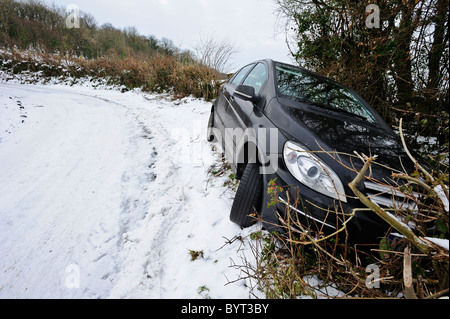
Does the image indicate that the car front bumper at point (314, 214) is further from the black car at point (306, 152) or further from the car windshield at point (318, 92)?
the car windshield at point (318, 92)

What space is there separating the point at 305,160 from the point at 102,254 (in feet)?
6.58

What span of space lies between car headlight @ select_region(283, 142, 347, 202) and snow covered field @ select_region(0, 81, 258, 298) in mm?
896

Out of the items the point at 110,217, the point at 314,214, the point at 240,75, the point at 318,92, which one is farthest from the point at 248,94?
the point at 110,217

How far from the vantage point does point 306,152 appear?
1.54 meters

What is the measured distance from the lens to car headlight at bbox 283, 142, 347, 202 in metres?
1.41

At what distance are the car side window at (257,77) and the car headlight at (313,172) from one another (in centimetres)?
119

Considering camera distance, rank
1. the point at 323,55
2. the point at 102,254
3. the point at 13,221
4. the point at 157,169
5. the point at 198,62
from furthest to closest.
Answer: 1. the point at 198,62
2. the point at 323,55
3. the point at 157,169
4. the point at 13,221
5. the point at 102,254

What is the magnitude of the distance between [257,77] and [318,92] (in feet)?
2.61

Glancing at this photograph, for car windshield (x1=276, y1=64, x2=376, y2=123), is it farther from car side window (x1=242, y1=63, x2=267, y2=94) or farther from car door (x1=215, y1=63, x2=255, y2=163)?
car door (x1=215, y1=63, x2=255, y2=163)

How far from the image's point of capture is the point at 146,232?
89.4 inches

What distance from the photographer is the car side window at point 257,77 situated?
8.43ft

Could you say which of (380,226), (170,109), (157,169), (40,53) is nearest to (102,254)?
(157,169)

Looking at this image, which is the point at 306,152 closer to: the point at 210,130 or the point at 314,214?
the point at 314,214
